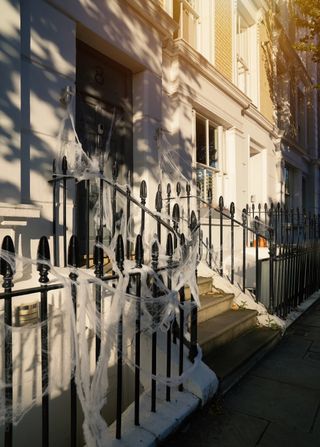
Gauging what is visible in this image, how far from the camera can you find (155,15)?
538 centimetres

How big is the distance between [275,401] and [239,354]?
2.29ft

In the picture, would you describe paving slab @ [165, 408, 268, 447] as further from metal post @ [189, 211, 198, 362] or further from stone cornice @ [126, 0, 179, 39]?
stone cornice @ [126, 0, 179, 39]

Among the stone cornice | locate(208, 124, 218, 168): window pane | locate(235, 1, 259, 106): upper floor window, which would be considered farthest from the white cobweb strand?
locate(235, 1, 259, 106): upper floor window

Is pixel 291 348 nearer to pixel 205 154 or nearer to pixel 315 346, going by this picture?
pixel 315 346

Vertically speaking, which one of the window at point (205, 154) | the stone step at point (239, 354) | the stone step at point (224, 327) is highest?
the window at point (205, 154)

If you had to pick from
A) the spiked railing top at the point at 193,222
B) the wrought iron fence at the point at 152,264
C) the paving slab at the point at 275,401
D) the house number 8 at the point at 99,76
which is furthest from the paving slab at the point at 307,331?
the house number 8 at the point at 99,76

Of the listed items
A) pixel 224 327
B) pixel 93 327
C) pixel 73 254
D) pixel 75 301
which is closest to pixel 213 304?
pixel 224 327

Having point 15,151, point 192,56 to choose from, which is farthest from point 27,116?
point 192,56

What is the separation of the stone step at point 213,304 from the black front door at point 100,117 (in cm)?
172

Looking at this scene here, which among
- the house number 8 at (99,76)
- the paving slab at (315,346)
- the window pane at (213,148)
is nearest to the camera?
the paving slab at (315,346)

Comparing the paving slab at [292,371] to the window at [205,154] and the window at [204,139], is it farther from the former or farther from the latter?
the window at [204,139]

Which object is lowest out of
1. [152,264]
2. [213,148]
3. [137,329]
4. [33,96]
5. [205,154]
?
[137,329]

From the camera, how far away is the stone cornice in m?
5.05

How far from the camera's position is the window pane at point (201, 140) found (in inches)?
288
